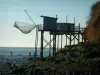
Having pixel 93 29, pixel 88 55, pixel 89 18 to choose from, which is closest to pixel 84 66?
pixel 88 55

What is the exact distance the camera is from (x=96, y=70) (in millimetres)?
39375

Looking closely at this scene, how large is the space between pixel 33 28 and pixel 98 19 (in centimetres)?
1648

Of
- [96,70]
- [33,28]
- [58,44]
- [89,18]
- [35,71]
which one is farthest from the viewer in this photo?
[58,44]

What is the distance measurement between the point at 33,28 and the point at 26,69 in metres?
18.1

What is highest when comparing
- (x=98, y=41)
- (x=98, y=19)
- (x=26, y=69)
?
(x=98, y=19)

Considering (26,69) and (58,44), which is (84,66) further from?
(58,44)

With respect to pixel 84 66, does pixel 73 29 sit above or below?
above

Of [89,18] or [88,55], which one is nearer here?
Answer: [88,55]

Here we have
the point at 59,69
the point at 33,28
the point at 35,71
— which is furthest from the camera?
the point at 33,28

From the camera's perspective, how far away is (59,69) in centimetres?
4238

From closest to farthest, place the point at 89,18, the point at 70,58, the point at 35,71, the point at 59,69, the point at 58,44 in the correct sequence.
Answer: the point at 59,69
the point at 35,71
the point at 70,58
the point at 89,18
the point at 58,44

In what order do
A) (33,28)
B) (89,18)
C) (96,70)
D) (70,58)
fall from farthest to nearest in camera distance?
(33,28)
(89,18)
(70,58)
(96,70)

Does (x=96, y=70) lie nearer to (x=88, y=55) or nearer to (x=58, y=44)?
(x=88, y=55)

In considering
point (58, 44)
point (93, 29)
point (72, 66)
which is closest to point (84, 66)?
point (72, 66)
